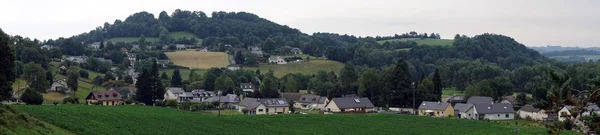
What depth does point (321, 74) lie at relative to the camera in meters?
93.1

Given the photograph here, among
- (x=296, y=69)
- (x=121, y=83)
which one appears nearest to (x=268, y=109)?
(x=121, y=83)

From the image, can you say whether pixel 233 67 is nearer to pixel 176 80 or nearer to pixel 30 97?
pixel 176 80

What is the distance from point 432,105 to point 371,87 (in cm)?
1021

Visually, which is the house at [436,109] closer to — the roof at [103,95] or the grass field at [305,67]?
the roof at [103,95]

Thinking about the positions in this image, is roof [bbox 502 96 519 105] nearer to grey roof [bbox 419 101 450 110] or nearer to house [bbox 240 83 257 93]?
grey roof [bbox 419 101 450 110]

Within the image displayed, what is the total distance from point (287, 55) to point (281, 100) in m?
76.6

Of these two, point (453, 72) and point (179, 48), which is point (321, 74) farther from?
point (179, 48)

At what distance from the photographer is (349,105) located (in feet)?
214

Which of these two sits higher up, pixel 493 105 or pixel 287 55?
pixel 287 55

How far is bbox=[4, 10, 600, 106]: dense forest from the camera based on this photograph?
233 ft

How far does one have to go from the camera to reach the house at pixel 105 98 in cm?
6339

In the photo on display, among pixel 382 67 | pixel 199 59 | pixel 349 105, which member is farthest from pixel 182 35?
pixel 349 105

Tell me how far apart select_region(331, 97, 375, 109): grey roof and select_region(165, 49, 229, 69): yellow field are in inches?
2130

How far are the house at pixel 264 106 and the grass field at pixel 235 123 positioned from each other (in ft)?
44.9
